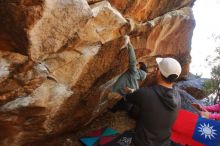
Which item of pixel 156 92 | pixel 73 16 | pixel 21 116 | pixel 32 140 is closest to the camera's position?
pixel 156 92

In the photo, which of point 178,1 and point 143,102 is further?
point 178,1

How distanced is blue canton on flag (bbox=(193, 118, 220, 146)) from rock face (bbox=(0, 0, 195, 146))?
2.43 m

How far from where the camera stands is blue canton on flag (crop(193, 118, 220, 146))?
7.52 metres

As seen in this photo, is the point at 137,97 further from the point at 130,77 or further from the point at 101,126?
the point at 101,126

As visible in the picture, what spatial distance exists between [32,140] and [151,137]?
3488mm

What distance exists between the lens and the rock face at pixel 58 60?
5.68m

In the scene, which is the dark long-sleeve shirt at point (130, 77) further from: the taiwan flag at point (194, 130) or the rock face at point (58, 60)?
the taiwan flag at point (194, 130)

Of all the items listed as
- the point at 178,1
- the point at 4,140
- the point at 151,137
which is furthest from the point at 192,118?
the point at 178,1

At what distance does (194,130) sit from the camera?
770 centimetres

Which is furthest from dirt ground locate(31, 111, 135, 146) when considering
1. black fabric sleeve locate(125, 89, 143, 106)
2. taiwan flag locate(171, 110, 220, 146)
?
black fabric sleeve locate(125, 89, 143, 106)

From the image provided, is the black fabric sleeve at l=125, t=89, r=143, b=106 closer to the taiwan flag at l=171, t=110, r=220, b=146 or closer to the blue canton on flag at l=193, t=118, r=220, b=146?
the taiwan flag at l=171, t=110, r=220, b=146

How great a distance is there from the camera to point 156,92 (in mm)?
5590

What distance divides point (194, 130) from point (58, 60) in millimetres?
3542

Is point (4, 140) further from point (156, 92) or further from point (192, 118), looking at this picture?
point (192, 118)
